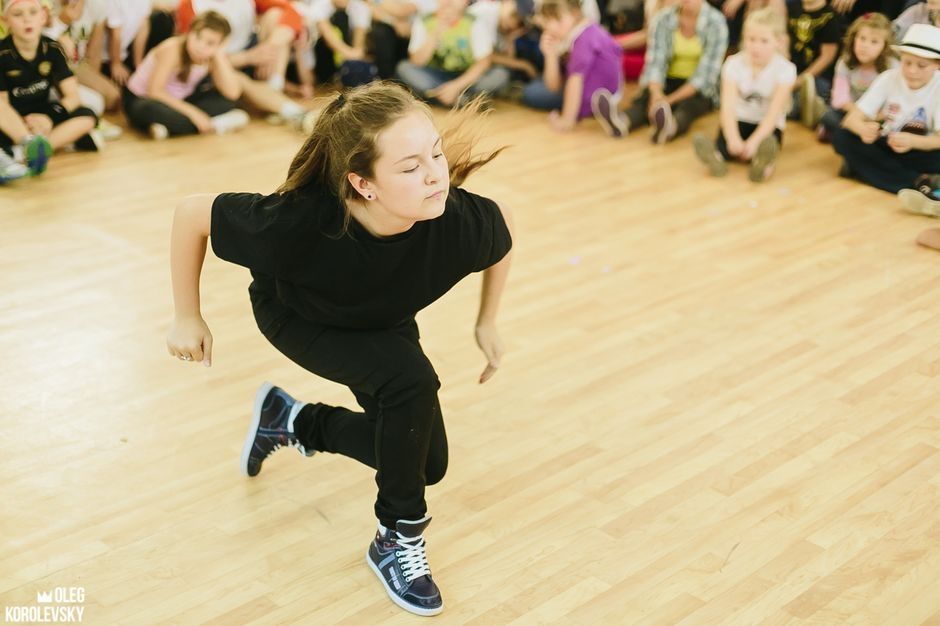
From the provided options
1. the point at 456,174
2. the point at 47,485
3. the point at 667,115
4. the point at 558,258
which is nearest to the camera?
the point at 456,174

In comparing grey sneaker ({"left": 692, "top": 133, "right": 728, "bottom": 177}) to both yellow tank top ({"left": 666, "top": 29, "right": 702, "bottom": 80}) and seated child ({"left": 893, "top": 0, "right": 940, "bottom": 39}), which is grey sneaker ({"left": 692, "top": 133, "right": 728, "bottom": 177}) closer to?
yellow tank top ({"left": 666, "top": 29, "right": 702, "bottom": 80})

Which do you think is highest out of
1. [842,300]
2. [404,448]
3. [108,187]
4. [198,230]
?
[198,230]

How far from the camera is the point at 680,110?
5.09m

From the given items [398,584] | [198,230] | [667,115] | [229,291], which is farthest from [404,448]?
[667,115]

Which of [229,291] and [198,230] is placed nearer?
[198,230]

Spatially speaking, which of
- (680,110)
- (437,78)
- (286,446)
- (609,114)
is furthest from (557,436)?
(437,78)

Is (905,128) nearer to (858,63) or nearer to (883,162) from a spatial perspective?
(883,162)

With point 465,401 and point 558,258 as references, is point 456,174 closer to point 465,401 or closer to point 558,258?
point 465,401

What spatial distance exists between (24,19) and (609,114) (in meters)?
2.43

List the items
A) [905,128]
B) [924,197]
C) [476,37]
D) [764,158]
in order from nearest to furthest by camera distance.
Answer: [924,197], [905,128], [764,158], [476,37]

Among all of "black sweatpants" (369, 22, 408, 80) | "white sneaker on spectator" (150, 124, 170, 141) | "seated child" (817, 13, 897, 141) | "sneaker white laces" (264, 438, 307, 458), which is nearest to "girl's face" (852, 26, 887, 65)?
"seated child" (817, 13, 897, 141)

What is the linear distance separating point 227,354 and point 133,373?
245mm

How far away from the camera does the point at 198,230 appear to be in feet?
6.52

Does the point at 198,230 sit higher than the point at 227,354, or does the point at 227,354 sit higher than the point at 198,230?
the point at 198,230
